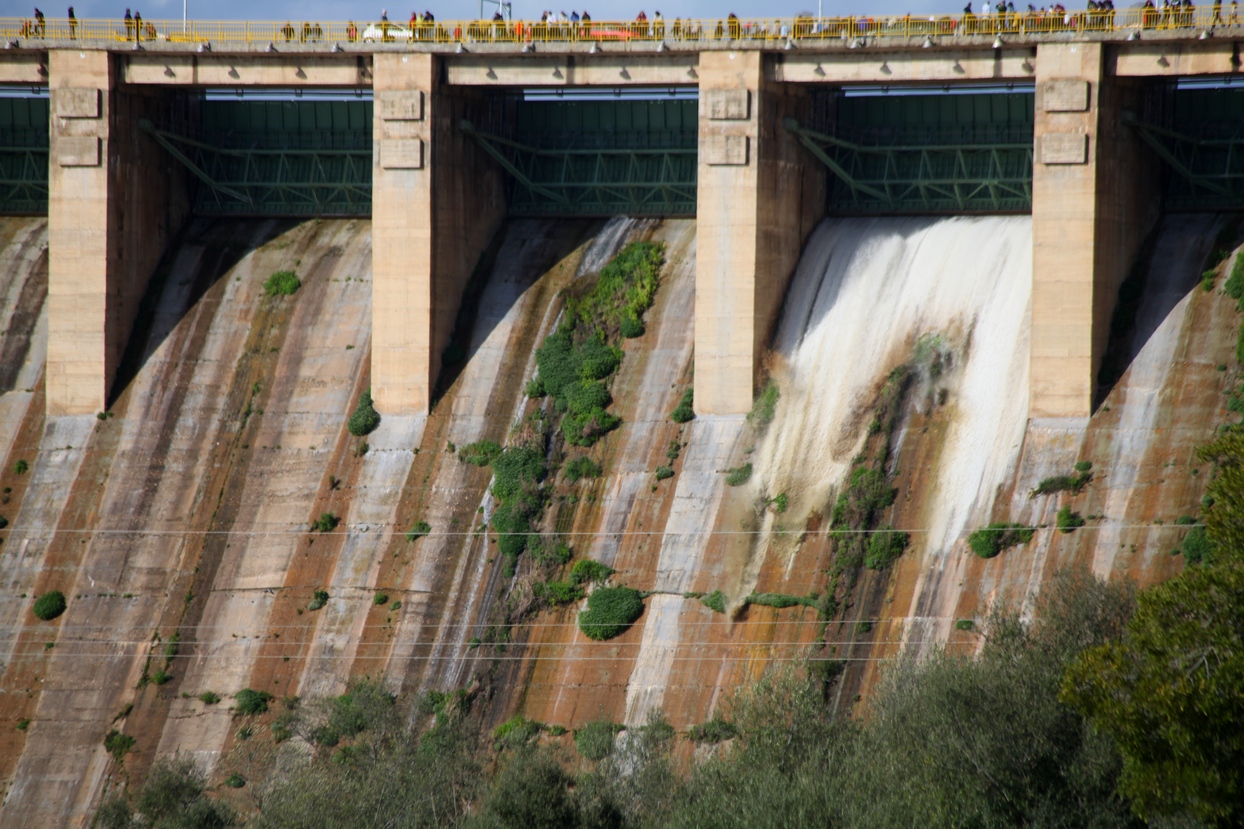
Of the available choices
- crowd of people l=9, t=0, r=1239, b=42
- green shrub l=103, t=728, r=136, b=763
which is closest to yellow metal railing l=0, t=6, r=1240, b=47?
crowd of people l=9, t=0, r=1239, b=42

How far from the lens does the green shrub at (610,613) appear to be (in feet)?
156

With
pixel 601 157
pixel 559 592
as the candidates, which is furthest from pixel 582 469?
pixel 601 157

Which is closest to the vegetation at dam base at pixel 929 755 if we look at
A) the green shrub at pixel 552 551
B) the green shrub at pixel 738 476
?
the green shrub at pixel 552 551

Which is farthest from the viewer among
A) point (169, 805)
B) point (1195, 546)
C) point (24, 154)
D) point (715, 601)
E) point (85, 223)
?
point (24, 154)

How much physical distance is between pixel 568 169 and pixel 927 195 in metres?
12.8

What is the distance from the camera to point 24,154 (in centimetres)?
6206

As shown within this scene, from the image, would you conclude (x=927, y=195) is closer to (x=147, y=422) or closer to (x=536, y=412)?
(x=536, y=412)

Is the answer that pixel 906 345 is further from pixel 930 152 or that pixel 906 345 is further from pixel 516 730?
pixel 516 730

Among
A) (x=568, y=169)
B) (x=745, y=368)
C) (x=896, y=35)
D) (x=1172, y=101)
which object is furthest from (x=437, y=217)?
(x=1172, y=101)

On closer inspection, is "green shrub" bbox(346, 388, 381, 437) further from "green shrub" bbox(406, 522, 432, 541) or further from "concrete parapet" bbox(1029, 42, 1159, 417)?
"concrete parapet" bbox(1029, 42, 1159, 417)

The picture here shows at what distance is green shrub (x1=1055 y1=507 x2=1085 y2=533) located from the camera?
145ft

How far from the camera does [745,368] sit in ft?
168

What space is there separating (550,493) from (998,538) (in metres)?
14.2

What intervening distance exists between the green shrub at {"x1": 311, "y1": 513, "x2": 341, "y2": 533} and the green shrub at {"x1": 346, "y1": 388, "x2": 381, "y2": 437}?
10.5 ft
